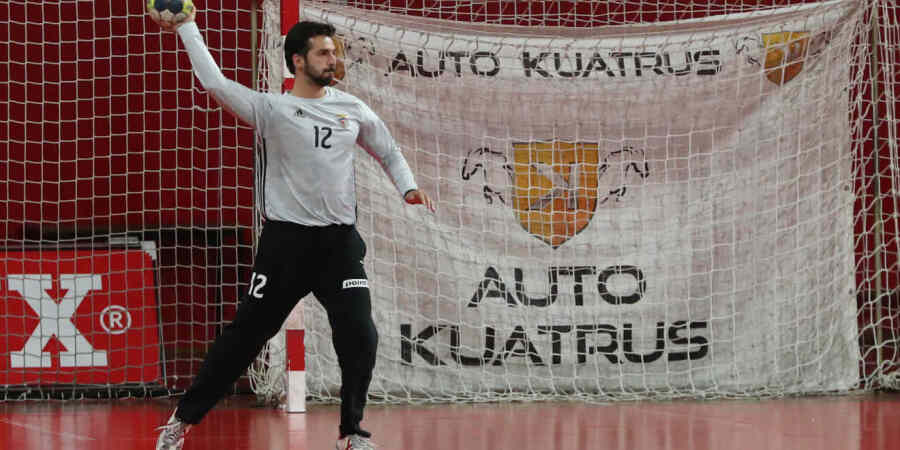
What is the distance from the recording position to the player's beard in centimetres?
470

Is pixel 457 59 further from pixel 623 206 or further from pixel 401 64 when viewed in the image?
pixel 623 206

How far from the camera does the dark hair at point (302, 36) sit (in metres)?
4.68

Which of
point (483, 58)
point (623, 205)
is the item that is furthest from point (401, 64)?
point (623, 205)

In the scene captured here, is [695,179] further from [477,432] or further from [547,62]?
[477,432]

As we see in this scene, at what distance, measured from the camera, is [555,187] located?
7.91 m

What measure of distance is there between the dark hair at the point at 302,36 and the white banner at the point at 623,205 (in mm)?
2930

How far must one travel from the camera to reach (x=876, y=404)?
24.2ft

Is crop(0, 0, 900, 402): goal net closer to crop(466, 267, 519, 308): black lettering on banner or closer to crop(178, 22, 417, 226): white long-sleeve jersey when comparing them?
crop(466, 267, 519, 308): black lettering on banner

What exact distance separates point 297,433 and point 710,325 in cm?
319

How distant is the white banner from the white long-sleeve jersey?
2.95 metres

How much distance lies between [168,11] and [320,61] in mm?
600

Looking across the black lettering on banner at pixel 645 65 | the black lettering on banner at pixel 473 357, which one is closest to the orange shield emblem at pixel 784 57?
the black lettering on banner at pixel 645 65

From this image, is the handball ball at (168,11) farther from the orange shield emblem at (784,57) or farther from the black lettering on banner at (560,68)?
the orange shield emblem at (784,57)

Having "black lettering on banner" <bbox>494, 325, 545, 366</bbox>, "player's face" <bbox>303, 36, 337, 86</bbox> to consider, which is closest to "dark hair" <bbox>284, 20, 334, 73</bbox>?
"player's face" <bbox>303, 36, 337, 86</bbox>
